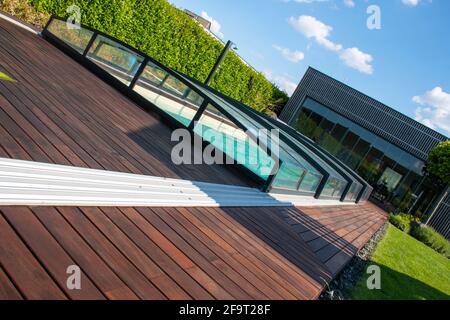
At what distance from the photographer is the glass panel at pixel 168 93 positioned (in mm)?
6824

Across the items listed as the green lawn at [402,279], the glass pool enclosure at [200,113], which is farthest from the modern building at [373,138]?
the glass pool enclosure at [200,113]

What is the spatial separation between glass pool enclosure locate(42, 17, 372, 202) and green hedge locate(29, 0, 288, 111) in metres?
2.95

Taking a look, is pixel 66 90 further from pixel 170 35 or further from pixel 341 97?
pixel 341 97

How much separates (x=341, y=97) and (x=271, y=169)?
19240 millimetres

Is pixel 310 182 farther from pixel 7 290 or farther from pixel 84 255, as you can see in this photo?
pixel 7 290

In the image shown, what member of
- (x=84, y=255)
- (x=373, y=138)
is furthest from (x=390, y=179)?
(x=84, y=255)

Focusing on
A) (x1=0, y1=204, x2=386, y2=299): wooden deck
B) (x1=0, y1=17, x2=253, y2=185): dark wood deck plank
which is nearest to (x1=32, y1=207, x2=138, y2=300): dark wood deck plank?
(x1=0, y1=204, x2=386, y2=299): wooden deck

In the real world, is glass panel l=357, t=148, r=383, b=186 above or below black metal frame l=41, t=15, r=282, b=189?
above

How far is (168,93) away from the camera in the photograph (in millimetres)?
7266

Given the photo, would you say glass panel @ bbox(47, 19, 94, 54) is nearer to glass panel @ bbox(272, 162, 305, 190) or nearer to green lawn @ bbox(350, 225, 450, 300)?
glass panel @ bbox(272, 162, 305, 190)

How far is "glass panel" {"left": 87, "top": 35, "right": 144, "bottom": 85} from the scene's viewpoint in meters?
7.52

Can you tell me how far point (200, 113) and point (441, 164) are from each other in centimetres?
1443

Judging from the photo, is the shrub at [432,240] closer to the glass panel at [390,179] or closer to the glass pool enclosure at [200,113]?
the glass panel at [390,179]
